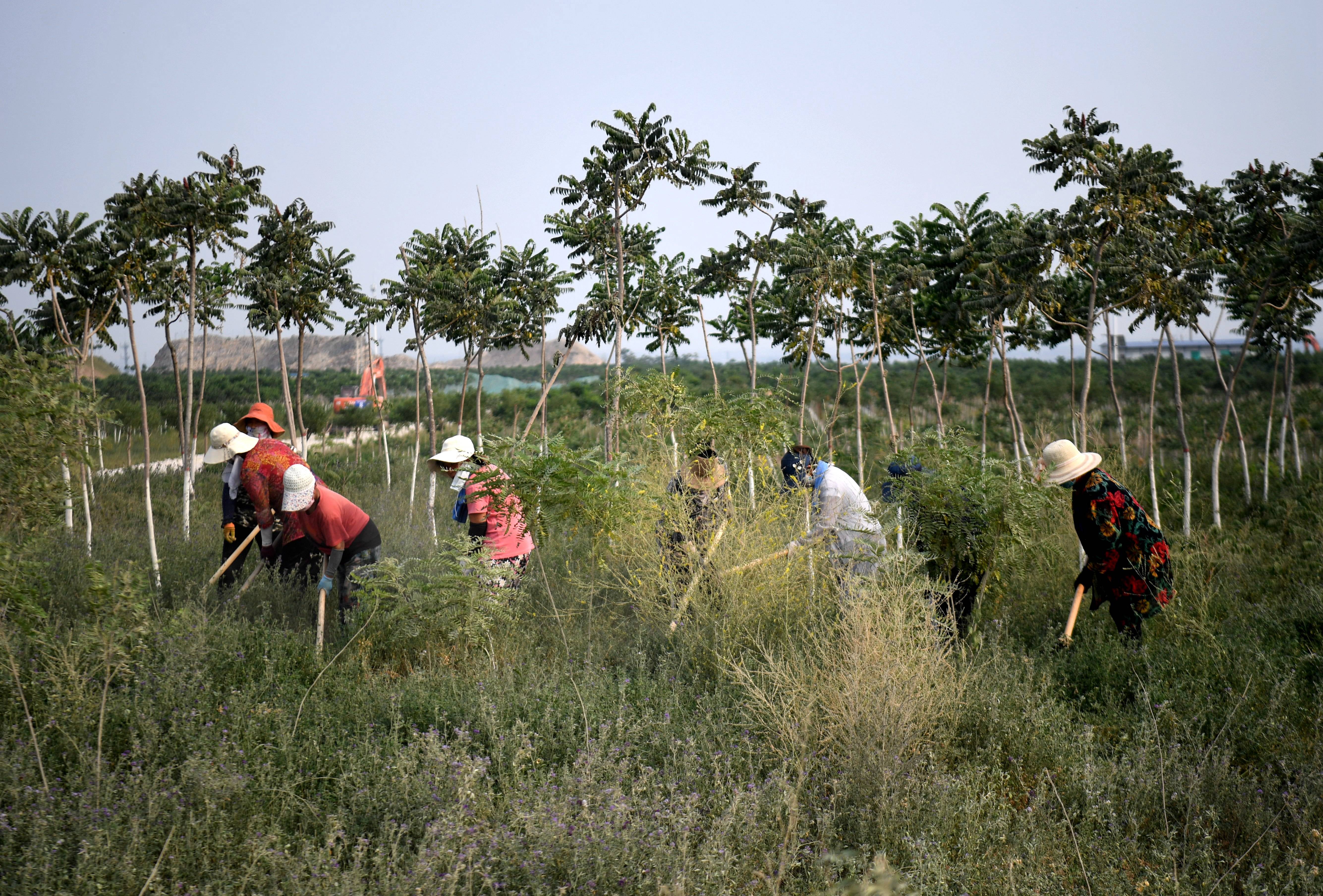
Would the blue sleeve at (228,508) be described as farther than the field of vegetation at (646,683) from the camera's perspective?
Yes

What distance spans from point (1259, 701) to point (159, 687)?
248 inches

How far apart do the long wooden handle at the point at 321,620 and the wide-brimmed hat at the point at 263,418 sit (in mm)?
1953

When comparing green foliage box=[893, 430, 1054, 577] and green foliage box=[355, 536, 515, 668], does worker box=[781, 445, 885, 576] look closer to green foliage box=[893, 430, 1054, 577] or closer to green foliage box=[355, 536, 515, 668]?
green foliage box=[893, 430, 1054, 577]

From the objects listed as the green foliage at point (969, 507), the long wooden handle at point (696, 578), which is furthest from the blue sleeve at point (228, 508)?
the green foliage at point (969, 507)

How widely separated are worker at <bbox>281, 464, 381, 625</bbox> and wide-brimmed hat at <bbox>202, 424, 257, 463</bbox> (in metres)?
0.70

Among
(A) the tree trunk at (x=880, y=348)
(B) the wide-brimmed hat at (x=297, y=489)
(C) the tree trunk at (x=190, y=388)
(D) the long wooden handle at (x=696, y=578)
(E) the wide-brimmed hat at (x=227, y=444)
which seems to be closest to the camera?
(D) the long wooden handle at (x=696, y=578)

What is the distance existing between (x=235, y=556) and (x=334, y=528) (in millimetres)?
1185

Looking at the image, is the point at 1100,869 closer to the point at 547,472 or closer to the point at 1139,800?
the point at 1139,800

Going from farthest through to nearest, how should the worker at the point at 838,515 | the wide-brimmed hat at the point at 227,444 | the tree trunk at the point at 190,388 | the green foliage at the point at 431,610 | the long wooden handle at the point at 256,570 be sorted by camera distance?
1. the tree trunk at the point at 190,388
2. the wide-brimmed hat at the point at 227,444
3. the long wooden handle at the point at 256,570
4. the worker at the point at 838,515
5. the green foliage at the point at 431,610

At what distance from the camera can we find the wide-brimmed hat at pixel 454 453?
17.5ft

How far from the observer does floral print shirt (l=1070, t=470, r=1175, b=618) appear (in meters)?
4.77

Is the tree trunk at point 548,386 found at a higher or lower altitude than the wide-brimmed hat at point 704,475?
higher

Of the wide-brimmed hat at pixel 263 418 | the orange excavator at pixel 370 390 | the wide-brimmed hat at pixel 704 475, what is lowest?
the wide-brimmed hat at pixel 704 475

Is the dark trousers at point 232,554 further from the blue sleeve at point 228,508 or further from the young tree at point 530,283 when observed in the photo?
the young tree at point 530,283
